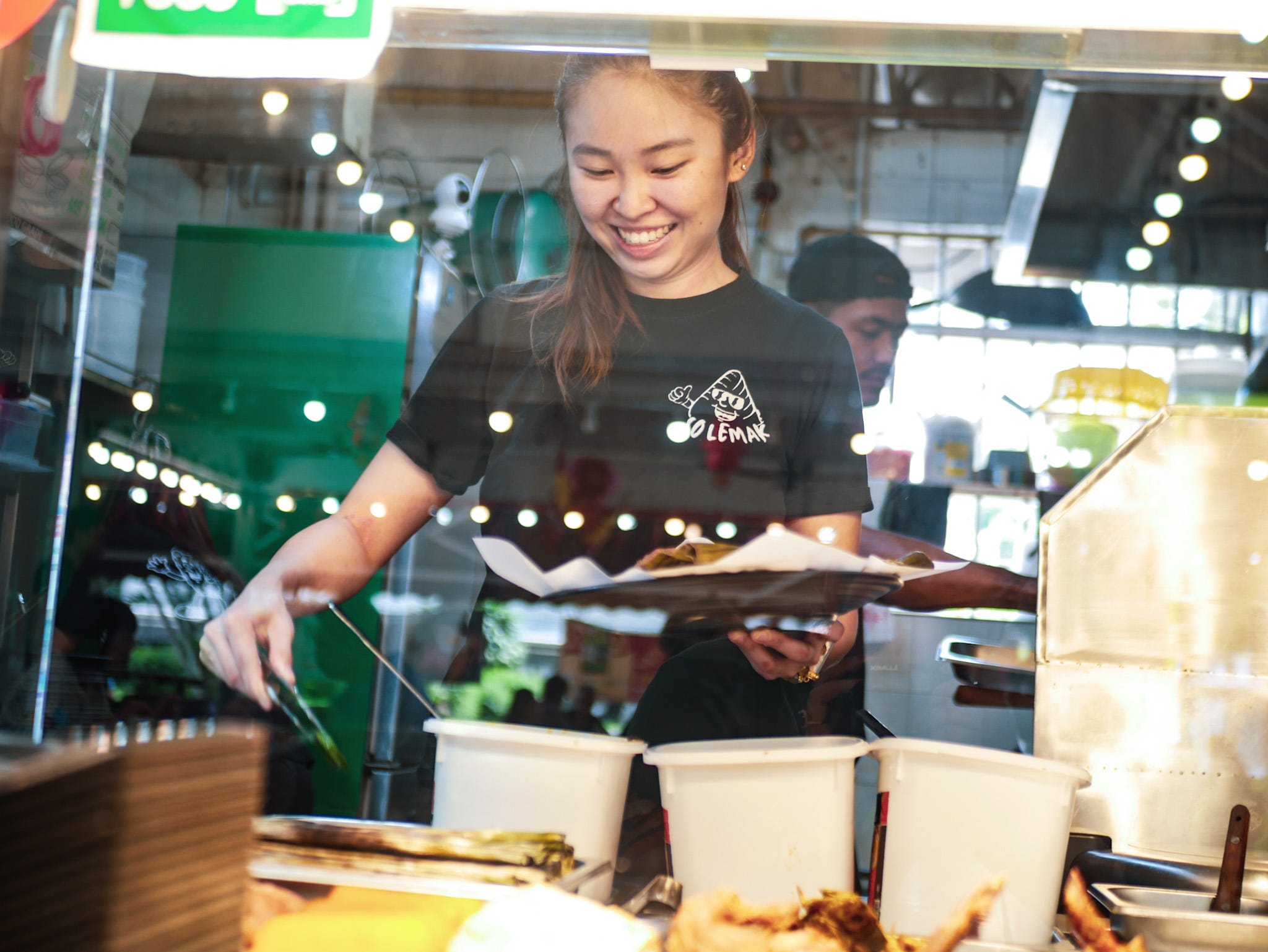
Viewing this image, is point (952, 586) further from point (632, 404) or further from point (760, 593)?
point (632, 404)

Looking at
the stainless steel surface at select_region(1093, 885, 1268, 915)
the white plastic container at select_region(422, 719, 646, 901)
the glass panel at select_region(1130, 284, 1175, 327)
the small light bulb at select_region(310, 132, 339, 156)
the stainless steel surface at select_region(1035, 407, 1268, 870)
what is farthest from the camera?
the small light bulb at select_region(310, 132, 339, 156)

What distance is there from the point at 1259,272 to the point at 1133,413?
1.46 ft

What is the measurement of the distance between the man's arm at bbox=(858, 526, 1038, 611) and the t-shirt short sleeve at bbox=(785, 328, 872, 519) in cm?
9

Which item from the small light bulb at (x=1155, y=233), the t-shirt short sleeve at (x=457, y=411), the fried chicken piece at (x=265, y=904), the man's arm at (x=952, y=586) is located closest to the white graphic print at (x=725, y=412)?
the man's arm at (x=952, y=586)

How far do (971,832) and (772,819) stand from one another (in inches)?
10.7

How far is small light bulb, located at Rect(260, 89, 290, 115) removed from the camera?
245cm

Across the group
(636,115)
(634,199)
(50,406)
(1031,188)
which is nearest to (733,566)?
(634,199)

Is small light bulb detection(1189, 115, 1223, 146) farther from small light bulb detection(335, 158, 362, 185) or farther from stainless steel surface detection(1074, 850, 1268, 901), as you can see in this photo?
small light bulb detection(335, 158, 362, 185)

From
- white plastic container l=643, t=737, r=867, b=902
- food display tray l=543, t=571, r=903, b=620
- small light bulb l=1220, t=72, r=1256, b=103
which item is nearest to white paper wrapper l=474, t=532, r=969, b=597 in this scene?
food display tray l=543, t=571, r=903, b=620

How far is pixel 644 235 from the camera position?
7.52ft

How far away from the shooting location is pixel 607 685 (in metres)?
2.25

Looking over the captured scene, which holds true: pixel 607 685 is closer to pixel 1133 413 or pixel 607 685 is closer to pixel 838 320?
pixel 838 320

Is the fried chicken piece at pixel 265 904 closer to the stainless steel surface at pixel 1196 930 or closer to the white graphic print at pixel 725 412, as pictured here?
the stainless steel surface at pixel 1196 930

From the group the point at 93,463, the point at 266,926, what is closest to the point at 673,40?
the point at 266,926
